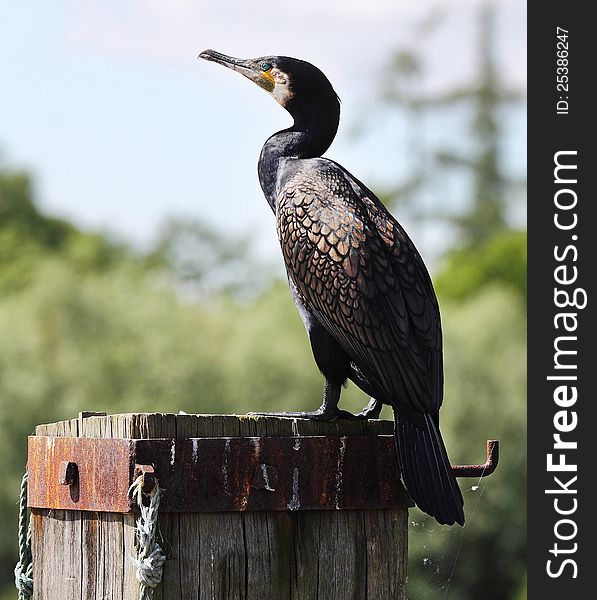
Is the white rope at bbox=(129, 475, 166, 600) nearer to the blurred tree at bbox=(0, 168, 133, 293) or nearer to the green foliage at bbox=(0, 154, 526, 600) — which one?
the green foliage at bbox=(0, 154, 526, 600)

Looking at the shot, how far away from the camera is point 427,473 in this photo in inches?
114

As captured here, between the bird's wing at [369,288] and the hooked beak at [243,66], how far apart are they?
484 millimetres

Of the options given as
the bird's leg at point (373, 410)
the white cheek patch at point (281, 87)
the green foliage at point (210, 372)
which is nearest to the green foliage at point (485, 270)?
the green foliage at point (210, 372)

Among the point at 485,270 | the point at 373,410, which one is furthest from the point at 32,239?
the point at 373,410

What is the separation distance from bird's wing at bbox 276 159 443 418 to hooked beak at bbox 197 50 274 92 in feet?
1.59

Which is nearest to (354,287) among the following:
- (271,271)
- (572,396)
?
(572,396)

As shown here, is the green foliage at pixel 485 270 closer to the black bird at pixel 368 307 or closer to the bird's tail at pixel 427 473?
the black bird at pixel 368 307

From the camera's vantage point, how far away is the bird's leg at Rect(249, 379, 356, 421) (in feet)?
9.93

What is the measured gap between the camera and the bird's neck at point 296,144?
3.48 m

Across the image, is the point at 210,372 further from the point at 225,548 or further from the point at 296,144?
the point at 225,548

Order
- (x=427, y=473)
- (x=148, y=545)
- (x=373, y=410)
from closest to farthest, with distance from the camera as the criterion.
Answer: (x=148, y=545) < (x=427, y=473) < (x=373, y=410)

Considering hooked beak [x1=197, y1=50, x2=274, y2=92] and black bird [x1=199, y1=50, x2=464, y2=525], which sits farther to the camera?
hooked beak [x1=197, y1=50, x2=274, y2=92]

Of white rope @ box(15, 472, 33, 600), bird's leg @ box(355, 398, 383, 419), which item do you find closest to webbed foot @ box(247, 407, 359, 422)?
bird's leg @ box(355, 398, 383, 419)

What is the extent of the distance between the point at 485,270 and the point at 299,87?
60.7ft
